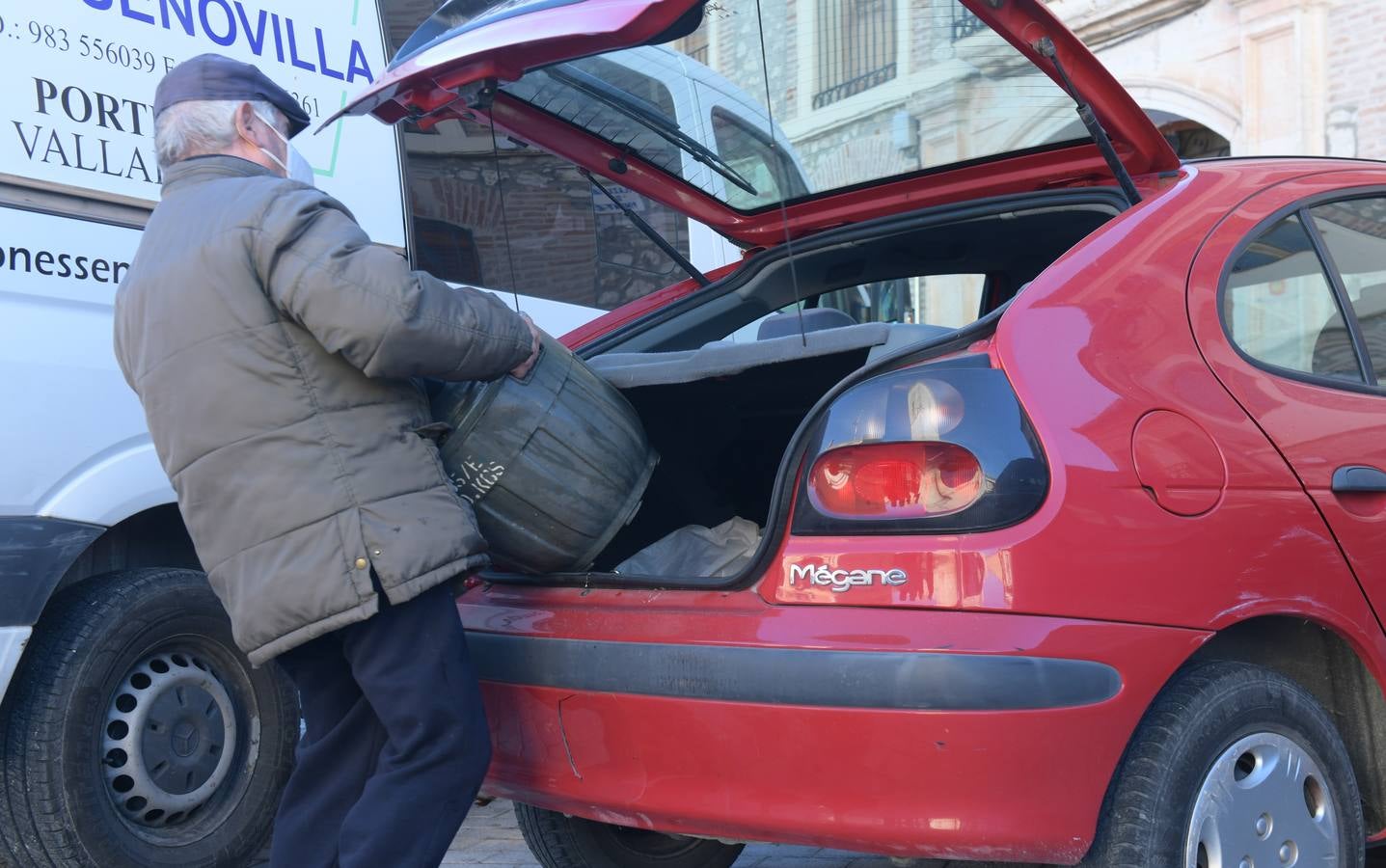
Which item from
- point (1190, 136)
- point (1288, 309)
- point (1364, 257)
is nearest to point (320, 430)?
point (1288, 309)

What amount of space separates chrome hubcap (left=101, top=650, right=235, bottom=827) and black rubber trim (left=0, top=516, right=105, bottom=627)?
1.21ft

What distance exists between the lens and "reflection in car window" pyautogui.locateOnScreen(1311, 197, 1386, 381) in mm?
2873

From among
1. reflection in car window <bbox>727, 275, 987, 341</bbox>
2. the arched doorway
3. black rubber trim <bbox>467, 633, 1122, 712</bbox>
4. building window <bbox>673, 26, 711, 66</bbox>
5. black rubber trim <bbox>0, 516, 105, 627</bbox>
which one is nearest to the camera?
black rubber trim <bbox>467, 633, 1122, 712</bbox>

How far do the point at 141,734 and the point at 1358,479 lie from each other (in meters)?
2.80

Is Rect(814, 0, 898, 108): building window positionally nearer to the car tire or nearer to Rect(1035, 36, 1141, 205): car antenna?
Rect(1035, 36, 1141, 205): car antenna

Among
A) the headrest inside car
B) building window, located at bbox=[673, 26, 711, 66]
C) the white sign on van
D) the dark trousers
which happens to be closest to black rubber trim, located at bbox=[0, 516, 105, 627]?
the white sign on van

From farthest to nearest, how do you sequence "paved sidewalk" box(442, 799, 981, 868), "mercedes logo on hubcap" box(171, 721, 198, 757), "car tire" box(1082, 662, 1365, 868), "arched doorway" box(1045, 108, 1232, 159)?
"arched doorway" box(1045, 108, 1232, 159)
"paved sidewalk" box(442, 799, 981, 868)
"mercedes logo on hubcap" box(171, 721, 198, 757)
"car tire" box(1082, 662, 1365, 868)

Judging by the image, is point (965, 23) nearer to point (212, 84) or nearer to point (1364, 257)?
point (1364, 257)

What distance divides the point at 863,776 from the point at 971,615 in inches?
11.6

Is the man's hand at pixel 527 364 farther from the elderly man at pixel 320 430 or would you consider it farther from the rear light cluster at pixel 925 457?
the rear light cluster at pixel 925 457

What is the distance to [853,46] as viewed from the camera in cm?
316

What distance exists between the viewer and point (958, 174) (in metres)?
3.42

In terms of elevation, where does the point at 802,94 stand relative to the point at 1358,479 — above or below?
above

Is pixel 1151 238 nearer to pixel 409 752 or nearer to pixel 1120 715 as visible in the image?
pixel 1120 715
